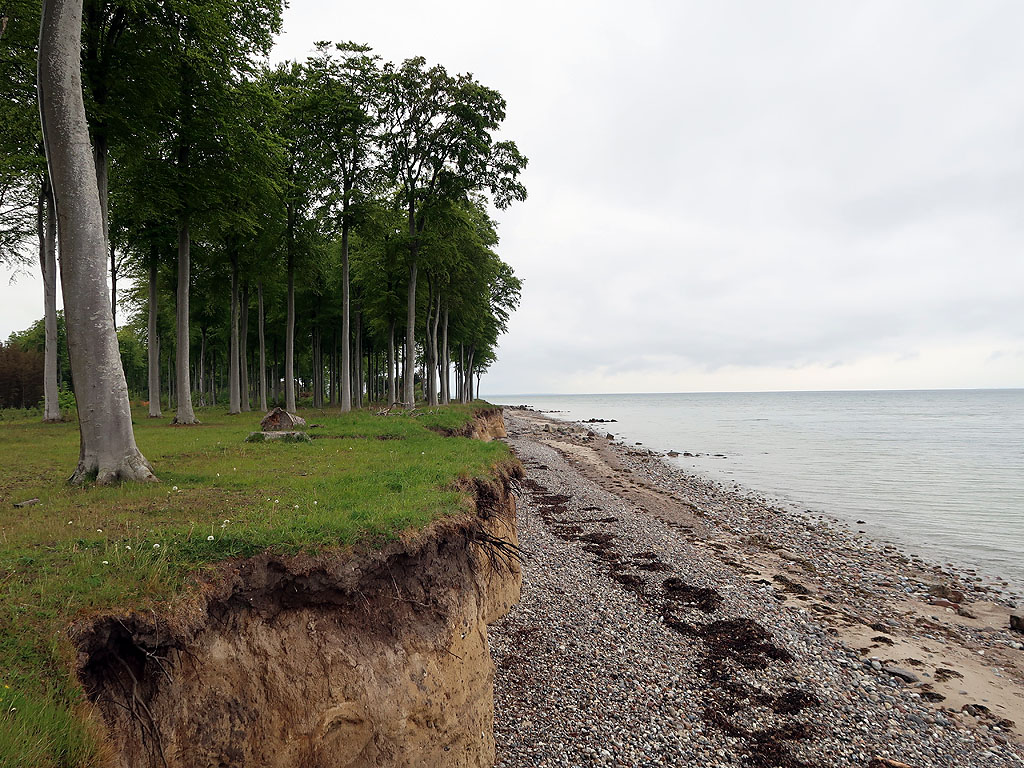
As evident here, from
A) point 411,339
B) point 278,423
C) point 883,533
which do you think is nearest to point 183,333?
point 278,423

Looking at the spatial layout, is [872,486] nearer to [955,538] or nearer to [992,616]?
[955,538]

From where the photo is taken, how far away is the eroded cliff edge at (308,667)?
4.06m

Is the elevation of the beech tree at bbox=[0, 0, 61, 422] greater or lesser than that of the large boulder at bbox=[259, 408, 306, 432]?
greater

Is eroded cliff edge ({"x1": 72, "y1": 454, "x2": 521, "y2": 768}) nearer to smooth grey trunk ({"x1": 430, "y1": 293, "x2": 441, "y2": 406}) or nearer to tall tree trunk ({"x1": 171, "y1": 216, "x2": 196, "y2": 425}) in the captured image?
tall tree trunk ({"x1": 171, "y1": 216, "x2": 196, "y2": 425})

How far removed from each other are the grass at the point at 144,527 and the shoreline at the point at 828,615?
3703mm

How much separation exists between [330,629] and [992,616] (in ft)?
50.6

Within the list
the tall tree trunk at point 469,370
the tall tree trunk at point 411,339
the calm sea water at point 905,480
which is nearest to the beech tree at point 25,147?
the tall tree trunk at point 411,339

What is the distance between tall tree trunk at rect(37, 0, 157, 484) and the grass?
0.82 metres

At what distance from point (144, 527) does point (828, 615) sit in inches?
532

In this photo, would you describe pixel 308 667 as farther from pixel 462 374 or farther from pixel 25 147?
pixel 462 374

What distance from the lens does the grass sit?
3.39m

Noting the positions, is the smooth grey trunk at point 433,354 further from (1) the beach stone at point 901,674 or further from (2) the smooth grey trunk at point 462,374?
(1) the beach stone at point 901,674

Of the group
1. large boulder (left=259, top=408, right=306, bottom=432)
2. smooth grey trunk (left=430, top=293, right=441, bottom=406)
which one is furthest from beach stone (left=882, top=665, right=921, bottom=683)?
smooth grey trunk (left=430, top=293, right=441, bottom=406)

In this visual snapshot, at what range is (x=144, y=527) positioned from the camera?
18.9ft
